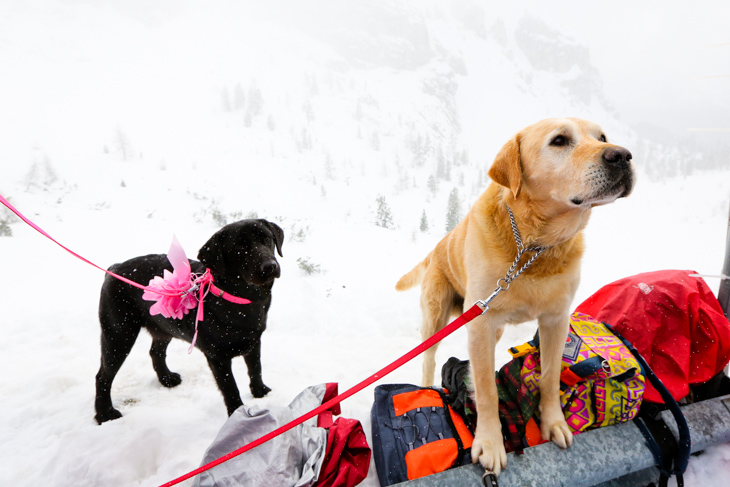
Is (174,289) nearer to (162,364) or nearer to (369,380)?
(162,364)

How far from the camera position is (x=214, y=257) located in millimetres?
1915

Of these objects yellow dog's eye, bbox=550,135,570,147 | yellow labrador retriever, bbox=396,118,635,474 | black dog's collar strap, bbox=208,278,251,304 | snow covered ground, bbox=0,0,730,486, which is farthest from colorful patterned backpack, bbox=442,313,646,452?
black dog's collar strap, bbox=208,278,251,304

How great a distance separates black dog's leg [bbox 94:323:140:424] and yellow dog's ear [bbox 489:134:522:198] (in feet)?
8.14

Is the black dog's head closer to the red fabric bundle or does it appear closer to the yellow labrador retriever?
the yellow labrador retriever

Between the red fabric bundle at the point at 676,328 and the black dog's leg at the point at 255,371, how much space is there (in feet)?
7.98

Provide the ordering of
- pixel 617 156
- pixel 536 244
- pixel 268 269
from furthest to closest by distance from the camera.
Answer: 1. pixel 268 269
2. pixel 536 244
3. pixel 617 156

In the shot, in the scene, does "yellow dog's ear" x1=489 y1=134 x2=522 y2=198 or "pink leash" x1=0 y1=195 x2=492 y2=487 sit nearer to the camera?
"pink leash" x1=0 y1=195 x2=492 y2=487

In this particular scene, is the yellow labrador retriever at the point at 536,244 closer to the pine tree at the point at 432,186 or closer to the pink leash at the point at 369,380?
the pink leash at the point at 369,380

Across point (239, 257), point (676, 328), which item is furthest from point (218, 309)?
point (676, 328)

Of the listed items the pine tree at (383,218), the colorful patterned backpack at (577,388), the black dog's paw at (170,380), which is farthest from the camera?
the pine tree at (383,218)


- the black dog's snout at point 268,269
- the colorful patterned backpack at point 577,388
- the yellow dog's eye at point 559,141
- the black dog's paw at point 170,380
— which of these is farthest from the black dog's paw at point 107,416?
the yellow dog's eye at point 559,141

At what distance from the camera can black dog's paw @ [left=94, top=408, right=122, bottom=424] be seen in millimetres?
2035

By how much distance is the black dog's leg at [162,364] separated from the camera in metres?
2.40

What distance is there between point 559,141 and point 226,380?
7.54ft
